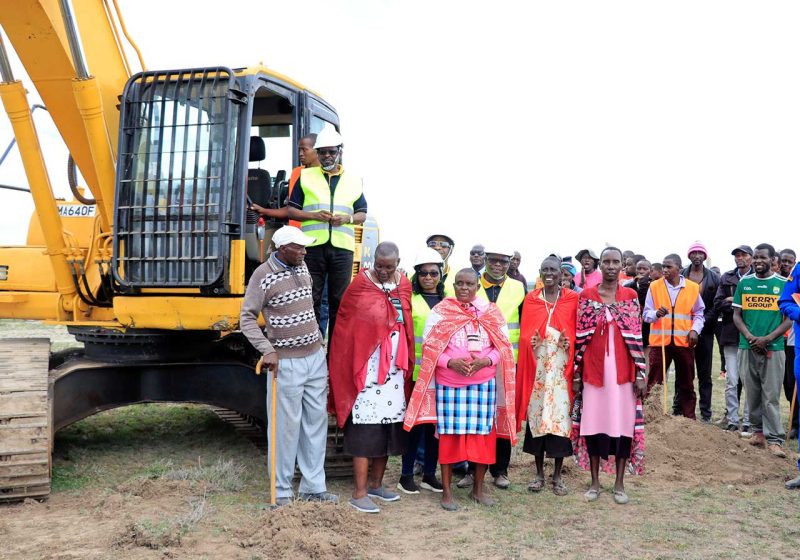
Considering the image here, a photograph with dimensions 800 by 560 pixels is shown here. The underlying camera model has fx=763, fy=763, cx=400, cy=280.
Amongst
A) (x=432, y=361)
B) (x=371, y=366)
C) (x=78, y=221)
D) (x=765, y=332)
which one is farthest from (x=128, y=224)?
(x=765, y=332)

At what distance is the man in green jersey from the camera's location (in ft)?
25.5

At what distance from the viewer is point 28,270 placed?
716cm

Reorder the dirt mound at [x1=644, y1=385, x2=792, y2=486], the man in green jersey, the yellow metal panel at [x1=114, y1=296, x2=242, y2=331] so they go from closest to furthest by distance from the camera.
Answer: the yellow metal panel at [x1=114, y1=296, x2=242, y2=331], the dirt mound at [x1=644, y1=385, x2=792, y2=486], the man in green jersey

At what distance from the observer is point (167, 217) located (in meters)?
6.14

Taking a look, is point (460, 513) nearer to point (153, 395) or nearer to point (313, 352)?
point (313, 352)

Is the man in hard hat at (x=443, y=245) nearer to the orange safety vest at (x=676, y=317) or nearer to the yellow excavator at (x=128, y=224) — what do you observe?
the yellow excavator at (x=128, y=224)

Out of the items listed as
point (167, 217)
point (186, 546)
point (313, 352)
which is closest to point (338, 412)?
point (313, 352)

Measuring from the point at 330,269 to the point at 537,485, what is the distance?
7.88ft

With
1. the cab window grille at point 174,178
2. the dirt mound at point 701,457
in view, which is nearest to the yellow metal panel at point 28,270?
the cab window grille at point 174,178

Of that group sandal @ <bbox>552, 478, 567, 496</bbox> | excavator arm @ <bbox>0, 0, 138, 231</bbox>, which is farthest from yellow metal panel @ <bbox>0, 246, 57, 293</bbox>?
sandal @ <bbox>552, 478, 567, 496</bbox>

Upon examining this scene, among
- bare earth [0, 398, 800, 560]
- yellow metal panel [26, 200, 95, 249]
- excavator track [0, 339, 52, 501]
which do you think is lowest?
bare earth [0, 398, 800, 560]

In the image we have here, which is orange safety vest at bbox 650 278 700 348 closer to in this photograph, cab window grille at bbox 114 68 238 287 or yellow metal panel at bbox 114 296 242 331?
yellow metal panel at bbox 114 296 242 331

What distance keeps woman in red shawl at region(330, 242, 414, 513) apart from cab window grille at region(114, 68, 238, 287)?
1186mm

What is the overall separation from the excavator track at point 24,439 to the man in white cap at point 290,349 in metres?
1.76
